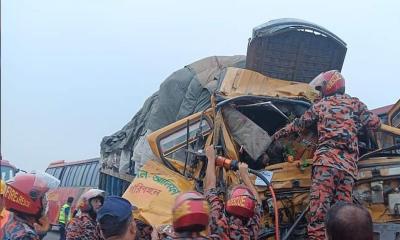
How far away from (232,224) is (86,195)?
203 centimetres

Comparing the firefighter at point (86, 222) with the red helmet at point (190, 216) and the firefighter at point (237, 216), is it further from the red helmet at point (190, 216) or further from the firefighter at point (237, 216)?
the red helmet at point (190, 216)

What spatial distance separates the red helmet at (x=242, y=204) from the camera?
4125 mm

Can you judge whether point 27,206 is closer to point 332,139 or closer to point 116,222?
point 116,222

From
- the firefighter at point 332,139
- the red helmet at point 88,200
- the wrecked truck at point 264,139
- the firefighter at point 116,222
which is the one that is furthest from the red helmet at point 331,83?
the firefighter at point 116,222

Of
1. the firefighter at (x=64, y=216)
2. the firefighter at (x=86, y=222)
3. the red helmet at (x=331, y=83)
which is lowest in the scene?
the firefighter at (x=64, y=216)

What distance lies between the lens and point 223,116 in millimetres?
5414

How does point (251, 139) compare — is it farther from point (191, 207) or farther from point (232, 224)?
point (191, 207)

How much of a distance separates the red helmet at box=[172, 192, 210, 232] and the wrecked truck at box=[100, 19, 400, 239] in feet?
6.46

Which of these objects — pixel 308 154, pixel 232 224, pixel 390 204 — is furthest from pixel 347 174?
pixel 232 224

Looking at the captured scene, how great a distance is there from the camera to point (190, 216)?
2773mm

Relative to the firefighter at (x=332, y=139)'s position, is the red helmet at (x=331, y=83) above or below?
above

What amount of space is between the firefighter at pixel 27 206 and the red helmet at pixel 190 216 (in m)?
1.10

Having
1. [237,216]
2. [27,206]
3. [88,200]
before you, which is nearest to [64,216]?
[88,200]

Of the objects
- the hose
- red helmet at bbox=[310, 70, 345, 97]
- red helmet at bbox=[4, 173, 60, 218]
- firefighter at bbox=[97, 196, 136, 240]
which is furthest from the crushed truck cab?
firefighter at bbox=[97, 196, 136, 240]
